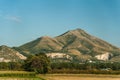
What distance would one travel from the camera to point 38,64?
13000 centimetres

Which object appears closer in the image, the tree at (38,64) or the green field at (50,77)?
the green field at (50,77)

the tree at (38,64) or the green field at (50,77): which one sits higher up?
the tree at (38,64)

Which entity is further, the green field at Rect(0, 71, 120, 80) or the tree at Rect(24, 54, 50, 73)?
the tree at Rect(24, 54, 50, 73)

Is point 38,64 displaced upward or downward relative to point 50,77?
upward

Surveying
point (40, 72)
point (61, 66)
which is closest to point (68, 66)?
point (61, 66)

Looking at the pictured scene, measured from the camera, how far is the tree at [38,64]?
424 ft

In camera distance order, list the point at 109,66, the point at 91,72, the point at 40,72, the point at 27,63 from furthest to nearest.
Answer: the point at 109,66 < the point at 27,63 < the point at 40,72 < the point at 91,72

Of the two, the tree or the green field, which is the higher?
the tree

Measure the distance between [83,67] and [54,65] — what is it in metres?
15.0

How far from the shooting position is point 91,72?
394 ft

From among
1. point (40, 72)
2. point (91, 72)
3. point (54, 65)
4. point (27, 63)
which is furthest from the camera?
point (54, 65)

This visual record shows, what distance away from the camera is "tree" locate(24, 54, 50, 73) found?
12938 centimetres

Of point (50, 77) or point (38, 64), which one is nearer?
point (50, 77)

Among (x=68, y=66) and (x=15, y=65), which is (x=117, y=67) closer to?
(x=68, y=66)
